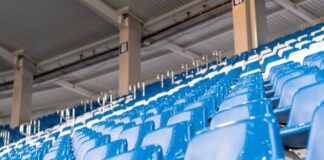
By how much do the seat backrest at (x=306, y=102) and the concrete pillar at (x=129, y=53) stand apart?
9.75 meters

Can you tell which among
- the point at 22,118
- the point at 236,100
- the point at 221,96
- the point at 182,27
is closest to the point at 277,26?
the point at 182,27

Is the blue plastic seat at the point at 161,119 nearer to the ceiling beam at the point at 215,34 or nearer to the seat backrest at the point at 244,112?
the seat backrest at the point at 244,112

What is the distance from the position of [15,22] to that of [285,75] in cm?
1065

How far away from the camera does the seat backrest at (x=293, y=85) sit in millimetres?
2654

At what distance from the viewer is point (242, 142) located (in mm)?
1512

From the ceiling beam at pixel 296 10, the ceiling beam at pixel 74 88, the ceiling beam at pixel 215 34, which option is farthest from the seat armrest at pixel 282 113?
the ceiling beam at pixel 74 88

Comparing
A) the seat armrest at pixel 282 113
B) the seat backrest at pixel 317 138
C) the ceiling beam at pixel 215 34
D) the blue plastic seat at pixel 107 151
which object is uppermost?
the ceiling beam at pixel 215 34

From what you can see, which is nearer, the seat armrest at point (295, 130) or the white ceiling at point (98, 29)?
the seat armrest at point (295, 130)

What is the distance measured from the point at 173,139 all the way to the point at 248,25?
7449mm

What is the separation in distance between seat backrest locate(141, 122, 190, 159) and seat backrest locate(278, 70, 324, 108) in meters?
0.69

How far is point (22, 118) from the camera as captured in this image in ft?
47.3

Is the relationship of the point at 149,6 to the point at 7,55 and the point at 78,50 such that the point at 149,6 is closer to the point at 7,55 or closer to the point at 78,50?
the point at 78,50

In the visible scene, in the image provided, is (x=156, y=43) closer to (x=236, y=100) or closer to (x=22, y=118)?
(x=22, y=118)

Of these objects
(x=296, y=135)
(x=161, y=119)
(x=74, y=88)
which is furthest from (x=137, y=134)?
(x=74, y=88)
